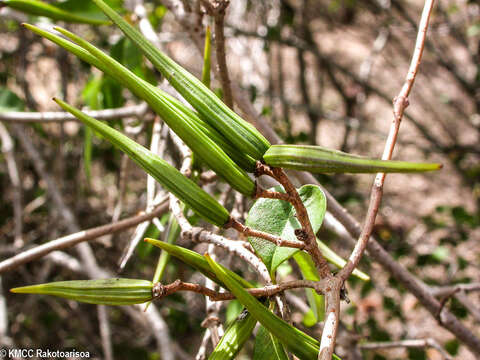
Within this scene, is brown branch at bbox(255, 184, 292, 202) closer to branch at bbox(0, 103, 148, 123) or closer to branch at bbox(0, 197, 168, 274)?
branch at bbox(0, 197, 168, 274)

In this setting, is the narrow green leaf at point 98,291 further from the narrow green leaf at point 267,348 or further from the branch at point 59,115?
the branch at point 59,115

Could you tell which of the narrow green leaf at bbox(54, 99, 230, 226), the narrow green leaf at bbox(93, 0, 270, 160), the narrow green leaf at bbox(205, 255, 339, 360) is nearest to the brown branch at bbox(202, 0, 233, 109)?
the narrow green leaf at bbox(93, 0, 270, 160)

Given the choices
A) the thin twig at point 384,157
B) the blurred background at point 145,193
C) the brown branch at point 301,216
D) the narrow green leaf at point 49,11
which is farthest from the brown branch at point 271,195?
the narrow green leaf at point 49,11

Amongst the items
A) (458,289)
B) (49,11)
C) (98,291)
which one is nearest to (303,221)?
(98,291)

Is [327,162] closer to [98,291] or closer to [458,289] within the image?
[98,291]

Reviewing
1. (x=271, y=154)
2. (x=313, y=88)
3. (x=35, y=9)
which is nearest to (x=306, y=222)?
(x=271, y=154)

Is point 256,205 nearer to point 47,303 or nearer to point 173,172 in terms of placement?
point 173,172
